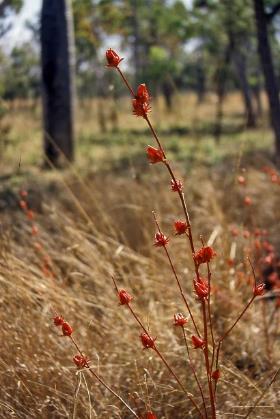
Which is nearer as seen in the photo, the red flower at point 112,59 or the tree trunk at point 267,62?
the red flower at point 112,59

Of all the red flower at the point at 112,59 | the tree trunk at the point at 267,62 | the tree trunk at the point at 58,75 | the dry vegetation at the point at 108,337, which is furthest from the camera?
the tree trunk at the point at 58,75

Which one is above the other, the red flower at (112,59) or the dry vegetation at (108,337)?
the red flower at (112,59)

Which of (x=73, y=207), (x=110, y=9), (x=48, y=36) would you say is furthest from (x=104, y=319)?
(x=110, y=9)

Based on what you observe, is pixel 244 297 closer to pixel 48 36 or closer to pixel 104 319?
pixel 104 319

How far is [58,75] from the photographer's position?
6629 mm

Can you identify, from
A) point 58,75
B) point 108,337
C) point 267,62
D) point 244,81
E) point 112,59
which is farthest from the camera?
point 244,81

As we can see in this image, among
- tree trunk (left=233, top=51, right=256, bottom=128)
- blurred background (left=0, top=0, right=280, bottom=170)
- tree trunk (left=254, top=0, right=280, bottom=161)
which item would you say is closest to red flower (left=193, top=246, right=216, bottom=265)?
blurred background (left=0, top=0, right=280, bottom=170)

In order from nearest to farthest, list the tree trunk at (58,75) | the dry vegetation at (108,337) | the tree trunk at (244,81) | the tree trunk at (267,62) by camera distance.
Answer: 1. the dry vegetation at (108,337)
2. the tree trunk at (267,62)
3. the tree trunk at (58,75)
4. the tree trunk at (244,81)

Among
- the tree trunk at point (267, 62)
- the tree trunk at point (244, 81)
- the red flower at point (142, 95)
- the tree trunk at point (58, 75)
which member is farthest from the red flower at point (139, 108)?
the tree trunk at point (244, 81)

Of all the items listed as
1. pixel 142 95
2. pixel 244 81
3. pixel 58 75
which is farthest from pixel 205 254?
pixel 244 81

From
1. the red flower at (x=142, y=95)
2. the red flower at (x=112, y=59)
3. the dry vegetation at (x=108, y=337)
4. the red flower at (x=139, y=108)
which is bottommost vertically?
the dry vegetation at (x=108, y=337)

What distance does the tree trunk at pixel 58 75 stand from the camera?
6.32m

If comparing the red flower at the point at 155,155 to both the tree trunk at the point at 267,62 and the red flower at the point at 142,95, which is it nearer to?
the red flower at the point at 142,95

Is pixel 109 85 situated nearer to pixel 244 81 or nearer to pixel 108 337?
pixel 108 337
